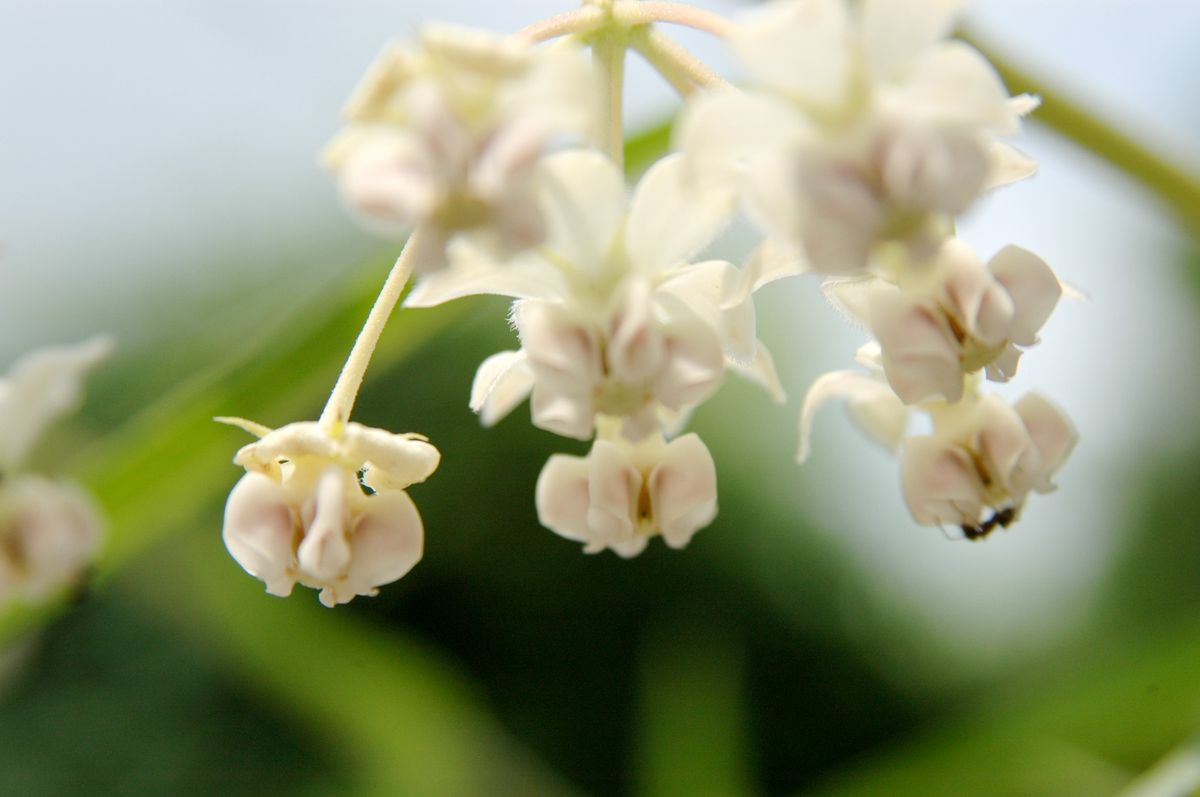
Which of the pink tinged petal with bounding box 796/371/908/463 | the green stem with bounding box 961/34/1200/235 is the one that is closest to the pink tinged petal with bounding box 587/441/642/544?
the pink tinged petal with bounding box 796/371/908/463

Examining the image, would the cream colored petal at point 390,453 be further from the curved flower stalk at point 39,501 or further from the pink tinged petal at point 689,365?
the curved flower stalk at point 39,501

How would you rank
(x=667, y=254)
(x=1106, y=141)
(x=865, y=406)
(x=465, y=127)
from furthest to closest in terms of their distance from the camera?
(x=1106, y=141) → (x=865, y=406) → (x=667, y=254) → (x=465, y=127)

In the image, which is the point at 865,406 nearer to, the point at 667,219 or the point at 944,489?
the point at 944,489

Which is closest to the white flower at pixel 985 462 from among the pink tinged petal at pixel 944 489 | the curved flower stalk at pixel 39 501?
the pink tinged petal at pixel 944 489

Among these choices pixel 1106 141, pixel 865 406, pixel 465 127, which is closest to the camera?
pixel 465 127

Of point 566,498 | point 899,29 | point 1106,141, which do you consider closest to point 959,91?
point 899,29

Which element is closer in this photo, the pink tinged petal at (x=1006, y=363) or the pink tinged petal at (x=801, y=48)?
the pink tinged petal at (x=801, y=48)
